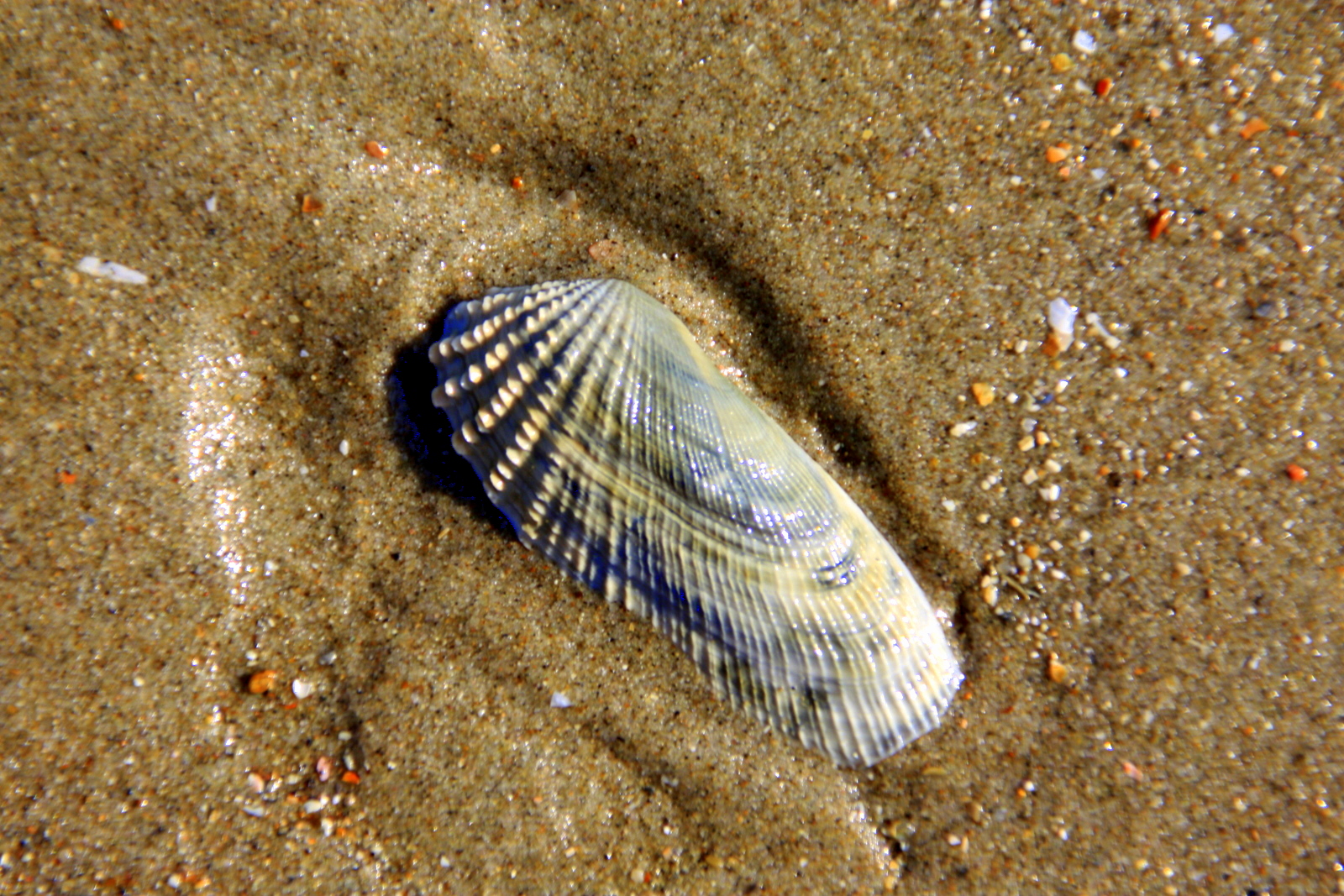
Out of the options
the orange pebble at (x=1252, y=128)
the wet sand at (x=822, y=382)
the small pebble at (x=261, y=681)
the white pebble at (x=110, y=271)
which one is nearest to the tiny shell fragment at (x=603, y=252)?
the wet sand at (x=822, y=382)

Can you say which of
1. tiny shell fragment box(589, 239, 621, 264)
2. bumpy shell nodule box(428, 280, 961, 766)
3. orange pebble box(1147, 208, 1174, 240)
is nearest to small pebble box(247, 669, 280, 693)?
bumpy shell nodule box(428, 280, 961, 766)

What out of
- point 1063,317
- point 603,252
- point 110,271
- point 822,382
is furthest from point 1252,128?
point 110,271

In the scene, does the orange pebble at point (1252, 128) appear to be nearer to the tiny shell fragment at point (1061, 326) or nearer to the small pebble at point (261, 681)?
the tiny shell fragment at point (1061, 326)

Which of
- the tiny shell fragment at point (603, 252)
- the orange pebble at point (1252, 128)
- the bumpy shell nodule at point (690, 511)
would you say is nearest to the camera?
the bumpy shell nodule at point (690, 511)

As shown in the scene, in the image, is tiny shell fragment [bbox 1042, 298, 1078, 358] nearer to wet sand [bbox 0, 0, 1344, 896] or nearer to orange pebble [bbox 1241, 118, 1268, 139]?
wet sand [bbox 0, 0, 1344, 896]

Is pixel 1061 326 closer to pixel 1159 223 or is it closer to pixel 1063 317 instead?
pixel 1063 317

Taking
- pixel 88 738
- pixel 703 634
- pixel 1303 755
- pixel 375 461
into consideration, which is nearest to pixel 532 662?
pixel 703 634
